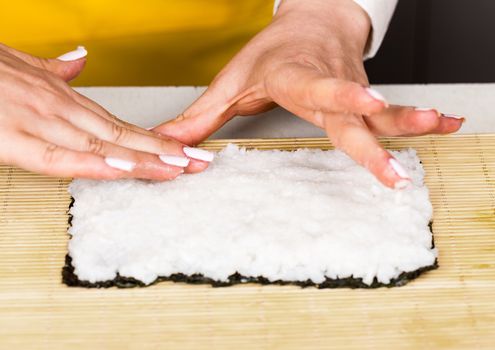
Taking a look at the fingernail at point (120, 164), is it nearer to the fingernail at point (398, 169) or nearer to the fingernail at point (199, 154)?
the fingernail at point (199, 154)

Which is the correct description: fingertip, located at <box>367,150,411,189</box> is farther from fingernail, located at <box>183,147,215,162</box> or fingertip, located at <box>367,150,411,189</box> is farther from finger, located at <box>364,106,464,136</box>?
fingernail, located at <box>183,147,215,162</box>

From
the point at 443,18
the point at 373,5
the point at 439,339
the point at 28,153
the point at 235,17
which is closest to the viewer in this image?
the point at 439,339

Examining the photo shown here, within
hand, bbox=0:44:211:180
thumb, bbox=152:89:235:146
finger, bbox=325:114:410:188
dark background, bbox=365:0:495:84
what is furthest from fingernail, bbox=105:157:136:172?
dark background, bbox=365:0:495:84

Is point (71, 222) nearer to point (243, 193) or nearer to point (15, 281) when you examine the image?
point (15, 281)

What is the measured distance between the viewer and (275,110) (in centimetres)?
111

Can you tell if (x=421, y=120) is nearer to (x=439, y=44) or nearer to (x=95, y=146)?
(x=95, y=146)

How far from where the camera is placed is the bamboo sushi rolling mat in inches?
29.0

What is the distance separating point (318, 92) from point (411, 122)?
110 millimetres

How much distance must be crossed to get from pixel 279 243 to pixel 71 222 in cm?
25

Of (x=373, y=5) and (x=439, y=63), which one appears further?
(x=439, y=63)

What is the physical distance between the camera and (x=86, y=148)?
882 mm

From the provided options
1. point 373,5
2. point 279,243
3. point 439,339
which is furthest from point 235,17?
point 439,339

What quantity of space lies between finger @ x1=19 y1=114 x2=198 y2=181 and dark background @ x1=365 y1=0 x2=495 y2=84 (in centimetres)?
115

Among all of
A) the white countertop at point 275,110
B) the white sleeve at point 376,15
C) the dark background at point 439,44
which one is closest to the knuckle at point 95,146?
the white countertop at point 275,110
